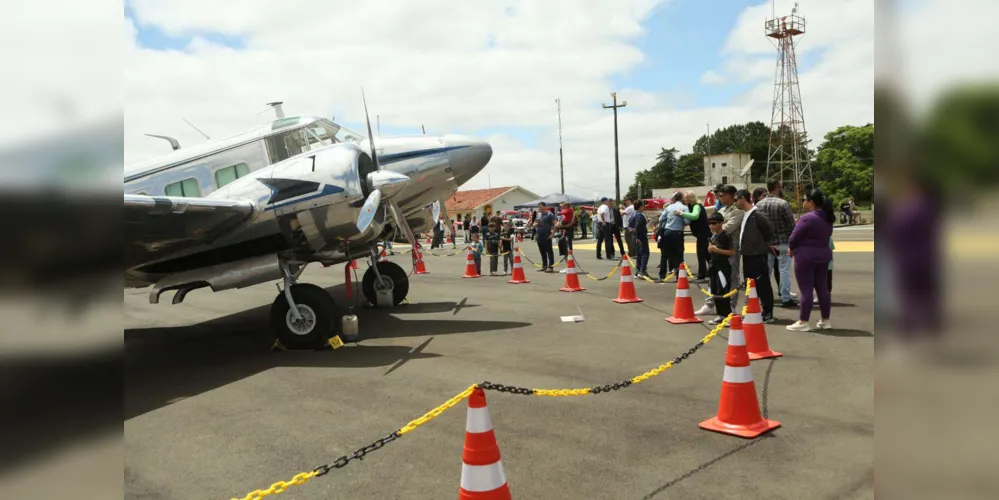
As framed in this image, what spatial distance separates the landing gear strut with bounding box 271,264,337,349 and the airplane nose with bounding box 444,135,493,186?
11.0 ft

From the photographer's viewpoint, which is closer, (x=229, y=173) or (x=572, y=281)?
(x=229, y=173)

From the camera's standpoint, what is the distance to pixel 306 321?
8453 mm

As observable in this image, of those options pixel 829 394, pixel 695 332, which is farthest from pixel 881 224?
pixel 695 332

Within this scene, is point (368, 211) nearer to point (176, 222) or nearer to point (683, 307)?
point (176, 222)

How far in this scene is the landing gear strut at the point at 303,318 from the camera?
27.7 feet

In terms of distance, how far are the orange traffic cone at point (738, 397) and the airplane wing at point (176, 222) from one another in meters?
6.15

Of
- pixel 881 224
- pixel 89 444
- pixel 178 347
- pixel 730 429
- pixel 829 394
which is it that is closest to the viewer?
pixel 881 224

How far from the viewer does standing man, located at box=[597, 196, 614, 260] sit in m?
19.3

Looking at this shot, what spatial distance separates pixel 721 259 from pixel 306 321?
5.99 metres

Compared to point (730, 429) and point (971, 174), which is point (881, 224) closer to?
point (971, 174)

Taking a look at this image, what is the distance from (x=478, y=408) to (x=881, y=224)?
8.62 feet

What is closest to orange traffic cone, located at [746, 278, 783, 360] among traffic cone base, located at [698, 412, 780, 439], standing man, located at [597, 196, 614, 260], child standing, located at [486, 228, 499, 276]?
traffic cone base, located at [698, 412, 780, 439]

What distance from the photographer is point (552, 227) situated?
17922mm

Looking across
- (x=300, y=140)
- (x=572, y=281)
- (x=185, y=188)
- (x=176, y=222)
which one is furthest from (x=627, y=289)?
(x=185, y=188)
